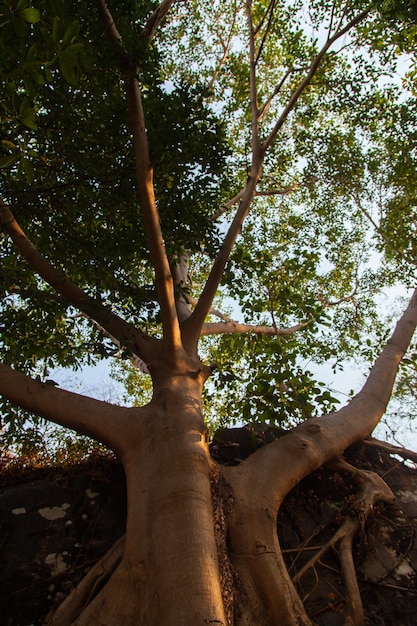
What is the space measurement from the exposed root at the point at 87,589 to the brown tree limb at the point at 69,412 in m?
0.75

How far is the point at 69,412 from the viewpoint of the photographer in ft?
10.7

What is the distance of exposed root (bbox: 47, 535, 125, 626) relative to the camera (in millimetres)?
2465

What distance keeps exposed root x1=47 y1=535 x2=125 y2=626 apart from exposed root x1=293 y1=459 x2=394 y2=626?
1329 millimetres

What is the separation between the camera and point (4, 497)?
129 inches

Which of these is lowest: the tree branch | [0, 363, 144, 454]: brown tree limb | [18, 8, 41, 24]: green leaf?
[0, 363, 144, 454]: brown tree limb

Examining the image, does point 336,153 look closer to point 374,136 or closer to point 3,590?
point 374,136

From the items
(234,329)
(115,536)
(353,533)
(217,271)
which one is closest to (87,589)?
(115,536)

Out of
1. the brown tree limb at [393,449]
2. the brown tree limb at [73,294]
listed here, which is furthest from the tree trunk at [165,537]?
the brown tree limb at [393,449]

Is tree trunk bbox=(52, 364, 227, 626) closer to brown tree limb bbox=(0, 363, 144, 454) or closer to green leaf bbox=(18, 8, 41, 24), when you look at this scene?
brown tree limb bbox=(0, 363, 144, 454)

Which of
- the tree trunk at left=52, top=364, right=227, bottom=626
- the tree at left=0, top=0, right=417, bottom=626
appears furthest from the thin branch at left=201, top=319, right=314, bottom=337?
the tree trunk at left=52, top=364, right=227, bottom=626

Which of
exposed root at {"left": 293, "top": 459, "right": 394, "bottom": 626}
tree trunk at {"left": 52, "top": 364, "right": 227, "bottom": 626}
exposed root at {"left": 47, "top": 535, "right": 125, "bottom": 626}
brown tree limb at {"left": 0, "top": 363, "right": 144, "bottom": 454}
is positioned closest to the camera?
tree trunk at {"left": 52, "top": 364, "right": 227, "bottom": 626}

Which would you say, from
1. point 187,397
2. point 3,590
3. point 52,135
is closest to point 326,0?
point 52,135

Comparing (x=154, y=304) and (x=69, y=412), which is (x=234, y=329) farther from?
(x=69, y=412)

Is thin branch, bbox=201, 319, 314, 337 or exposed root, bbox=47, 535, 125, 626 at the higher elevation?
thin branch, bbox=201, 319, 314, 337
